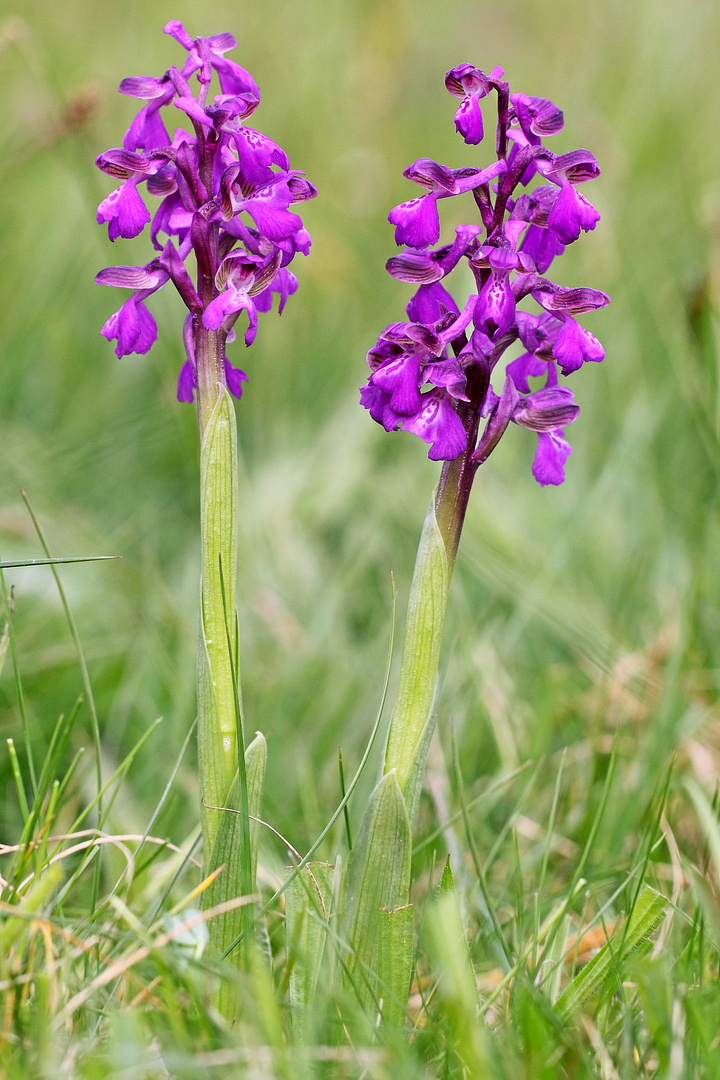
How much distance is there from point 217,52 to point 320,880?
163 cm

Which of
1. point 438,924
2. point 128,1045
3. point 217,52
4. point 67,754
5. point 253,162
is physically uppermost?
point 217,52

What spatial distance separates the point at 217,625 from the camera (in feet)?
5.97

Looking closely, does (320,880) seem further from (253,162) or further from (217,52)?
(217,52)

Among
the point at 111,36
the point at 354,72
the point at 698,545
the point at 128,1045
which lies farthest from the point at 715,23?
the point at 128,1045

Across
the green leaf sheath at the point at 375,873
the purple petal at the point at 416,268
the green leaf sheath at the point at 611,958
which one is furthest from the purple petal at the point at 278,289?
the green leaf sheath at the point at 611,958

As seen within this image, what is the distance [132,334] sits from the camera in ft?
6.07

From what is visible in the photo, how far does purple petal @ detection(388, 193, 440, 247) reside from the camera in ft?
5.60

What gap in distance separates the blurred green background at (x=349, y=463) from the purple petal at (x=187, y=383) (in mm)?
1108

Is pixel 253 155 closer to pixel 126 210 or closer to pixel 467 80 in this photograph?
pixel 126 210

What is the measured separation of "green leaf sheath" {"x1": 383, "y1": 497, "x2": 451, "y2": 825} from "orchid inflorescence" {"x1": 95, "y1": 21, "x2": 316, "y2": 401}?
552 millimetres

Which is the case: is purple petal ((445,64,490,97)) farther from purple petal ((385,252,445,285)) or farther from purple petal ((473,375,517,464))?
purple petal ((473,375,517,464))

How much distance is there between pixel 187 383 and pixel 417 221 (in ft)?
1.93

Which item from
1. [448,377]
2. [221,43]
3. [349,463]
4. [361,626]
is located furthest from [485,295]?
[349,463]

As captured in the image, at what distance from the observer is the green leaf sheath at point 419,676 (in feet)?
5.78
